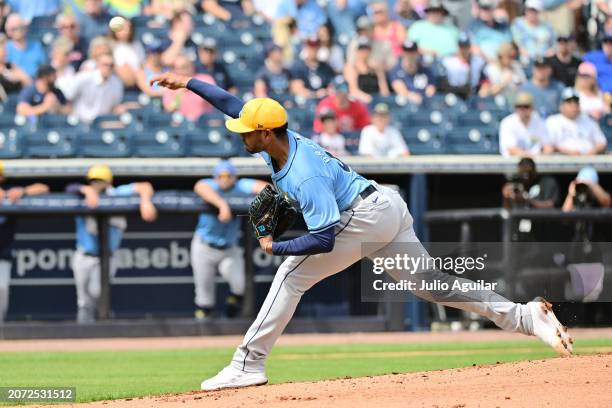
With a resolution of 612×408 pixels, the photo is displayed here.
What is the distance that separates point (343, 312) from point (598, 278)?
2672mm

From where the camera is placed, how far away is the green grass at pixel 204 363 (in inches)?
324

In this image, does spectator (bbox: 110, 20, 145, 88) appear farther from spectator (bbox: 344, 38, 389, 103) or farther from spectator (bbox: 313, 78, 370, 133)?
spectator (bbox: 344, 38, 389, 103)

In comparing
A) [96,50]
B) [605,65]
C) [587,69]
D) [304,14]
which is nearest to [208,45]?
[96,50]

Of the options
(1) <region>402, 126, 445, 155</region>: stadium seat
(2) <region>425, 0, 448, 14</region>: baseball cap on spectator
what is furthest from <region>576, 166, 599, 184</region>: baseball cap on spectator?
(2) <region>425, 0, 448, 14</region>: baseball cap on spectator

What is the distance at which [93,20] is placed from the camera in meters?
14.9

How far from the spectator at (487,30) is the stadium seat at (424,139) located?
2674 mm

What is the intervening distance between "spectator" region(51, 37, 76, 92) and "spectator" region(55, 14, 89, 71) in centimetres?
9

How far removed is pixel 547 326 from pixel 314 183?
1647mm

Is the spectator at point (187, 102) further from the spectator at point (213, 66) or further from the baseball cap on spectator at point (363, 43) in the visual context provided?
the baseball cap on spectator at point (363, 43)

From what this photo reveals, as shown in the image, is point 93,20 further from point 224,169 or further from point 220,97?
point 220,97

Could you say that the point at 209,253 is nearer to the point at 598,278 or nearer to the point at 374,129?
the point at 374,129

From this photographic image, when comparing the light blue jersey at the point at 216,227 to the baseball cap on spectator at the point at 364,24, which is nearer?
the light blue jersey at the point at 216,227

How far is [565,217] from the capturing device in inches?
481

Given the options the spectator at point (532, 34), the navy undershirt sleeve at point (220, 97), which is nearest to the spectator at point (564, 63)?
the spectator at point (532, 34)
